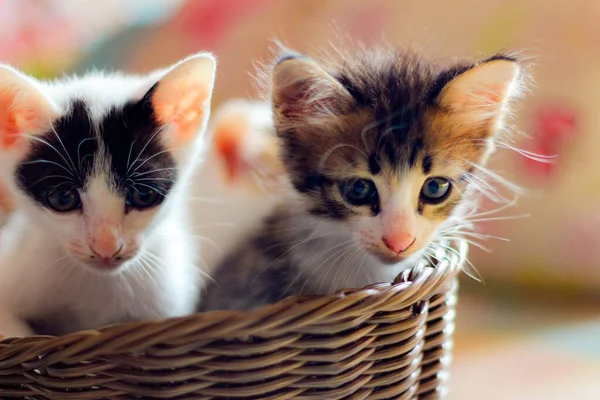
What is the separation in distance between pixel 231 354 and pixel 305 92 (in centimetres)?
38

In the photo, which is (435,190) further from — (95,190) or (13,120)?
(13,120)

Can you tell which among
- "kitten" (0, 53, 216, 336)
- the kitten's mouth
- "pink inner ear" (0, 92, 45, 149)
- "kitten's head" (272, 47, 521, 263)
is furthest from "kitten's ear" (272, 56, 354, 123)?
"pink inner ear" (0, 92, 45, 149)

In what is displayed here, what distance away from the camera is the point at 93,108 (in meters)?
0.88

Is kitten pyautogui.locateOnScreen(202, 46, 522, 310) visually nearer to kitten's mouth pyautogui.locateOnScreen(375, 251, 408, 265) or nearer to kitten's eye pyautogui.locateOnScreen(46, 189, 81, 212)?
kitten's mouth pyautogui.locateOnScreen(375, 251, 408, 265)

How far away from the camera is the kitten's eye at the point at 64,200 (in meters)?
0.84

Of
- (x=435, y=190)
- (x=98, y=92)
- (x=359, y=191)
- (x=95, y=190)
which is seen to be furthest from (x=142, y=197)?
(x=435, y=190)

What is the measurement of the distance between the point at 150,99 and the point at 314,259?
336 millimetres

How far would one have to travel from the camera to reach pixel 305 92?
90 cm

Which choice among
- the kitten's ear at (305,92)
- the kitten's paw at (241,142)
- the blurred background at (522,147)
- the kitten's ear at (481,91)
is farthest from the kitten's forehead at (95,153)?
the blurred background at (522,147)

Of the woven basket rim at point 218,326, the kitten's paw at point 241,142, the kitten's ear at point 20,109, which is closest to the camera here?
the woven basket rim at point 218,326

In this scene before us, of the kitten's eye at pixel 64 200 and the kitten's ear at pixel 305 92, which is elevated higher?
the kitten's ear at pixel 305 92

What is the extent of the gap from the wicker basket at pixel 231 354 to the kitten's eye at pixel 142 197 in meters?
0.20

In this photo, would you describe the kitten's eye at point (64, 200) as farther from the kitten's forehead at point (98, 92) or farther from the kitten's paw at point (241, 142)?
the kitten's paw at point (241, 142)

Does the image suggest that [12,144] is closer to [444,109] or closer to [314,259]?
[314,259]
